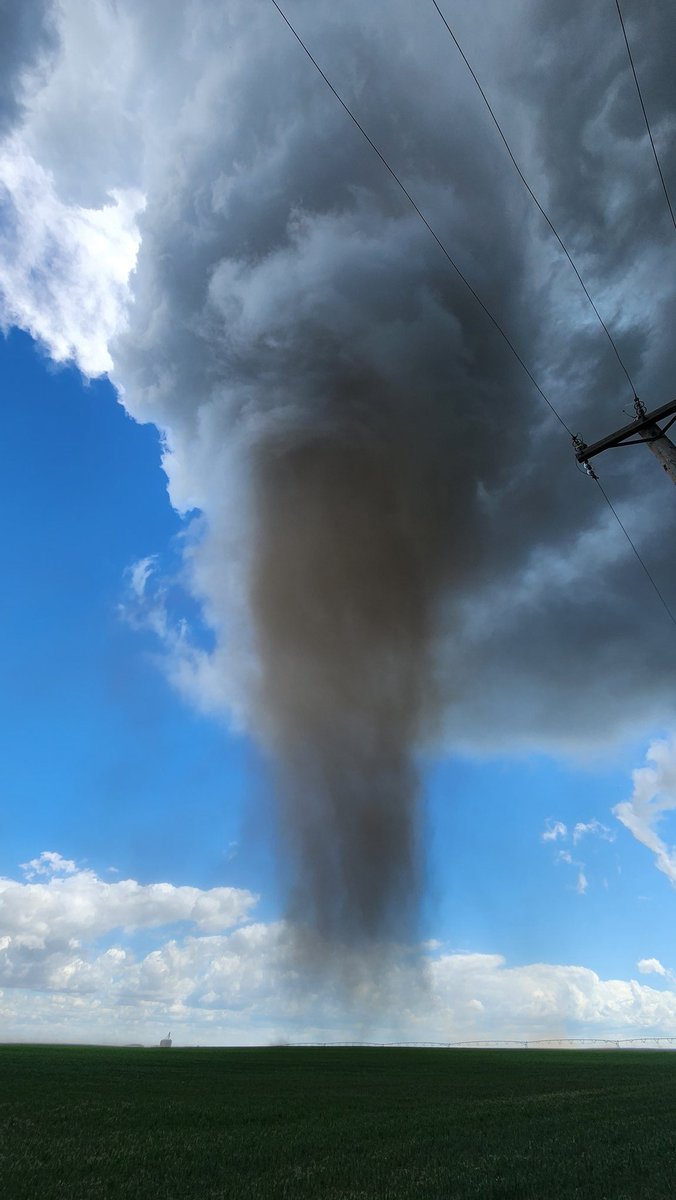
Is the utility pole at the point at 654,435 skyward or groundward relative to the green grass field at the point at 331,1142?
skyward

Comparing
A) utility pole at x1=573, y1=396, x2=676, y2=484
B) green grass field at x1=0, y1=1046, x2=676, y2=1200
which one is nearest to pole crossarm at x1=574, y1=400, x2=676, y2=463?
utility pole at x1=573, y1=396, x2=676, y2=484

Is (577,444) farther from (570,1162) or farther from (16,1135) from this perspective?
(16,1135)

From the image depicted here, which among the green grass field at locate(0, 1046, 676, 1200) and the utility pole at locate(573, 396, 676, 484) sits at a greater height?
the utility pole at locate(573, 396, 676, 484)

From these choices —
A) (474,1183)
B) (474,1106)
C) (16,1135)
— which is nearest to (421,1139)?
(474,1183)

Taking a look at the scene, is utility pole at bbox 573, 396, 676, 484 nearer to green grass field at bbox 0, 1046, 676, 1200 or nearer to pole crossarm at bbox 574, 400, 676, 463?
pole crossarm at bbox 574, 400, 676, 463

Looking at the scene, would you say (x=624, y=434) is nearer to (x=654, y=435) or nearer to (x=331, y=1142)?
(x=654, y=435)

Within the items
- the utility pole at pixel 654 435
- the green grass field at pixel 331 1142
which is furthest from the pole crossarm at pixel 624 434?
the green grass field at pixel 331 1142

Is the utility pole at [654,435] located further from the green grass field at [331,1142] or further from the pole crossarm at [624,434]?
the green grass field at [331,1142]

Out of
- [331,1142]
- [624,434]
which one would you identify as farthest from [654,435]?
[331,1142]
